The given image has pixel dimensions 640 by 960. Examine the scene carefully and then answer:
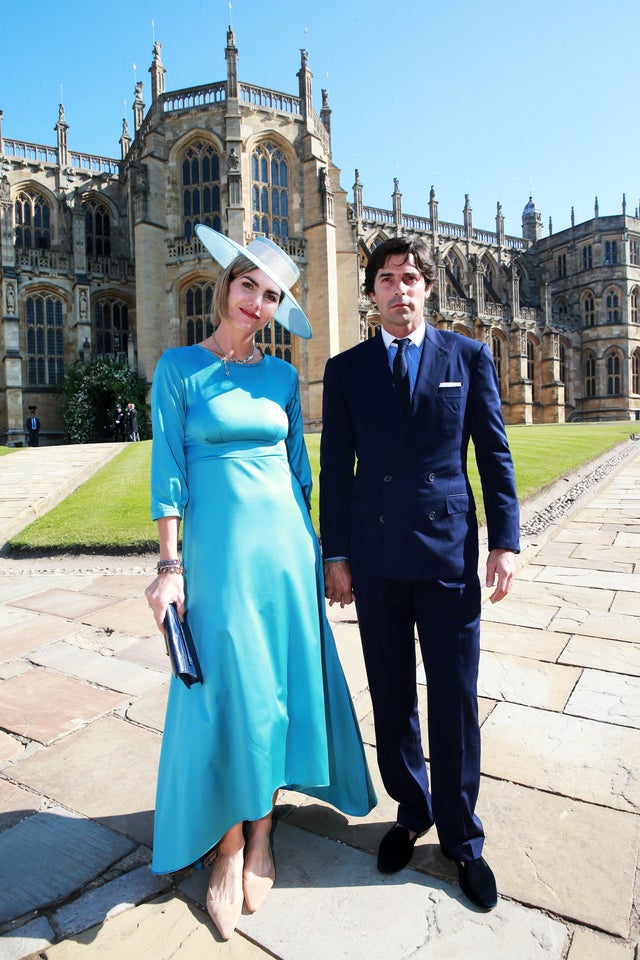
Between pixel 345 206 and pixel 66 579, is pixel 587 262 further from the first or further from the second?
pixel 66 579

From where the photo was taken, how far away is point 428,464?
6.33 feet

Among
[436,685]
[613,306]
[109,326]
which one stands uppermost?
[613,306]

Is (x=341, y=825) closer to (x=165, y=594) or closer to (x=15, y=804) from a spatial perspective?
(x=165, y=594)

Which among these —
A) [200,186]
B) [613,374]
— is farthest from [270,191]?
[613,374]

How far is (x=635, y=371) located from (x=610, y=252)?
29.4 feet

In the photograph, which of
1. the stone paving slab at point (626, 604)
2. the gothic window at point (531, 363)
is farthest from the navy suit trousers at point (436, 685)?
the gothic window at point (531, 363)

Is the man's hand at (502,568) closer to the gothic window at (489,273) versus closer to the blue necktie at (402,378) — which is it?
the blue necktie at (402,378)

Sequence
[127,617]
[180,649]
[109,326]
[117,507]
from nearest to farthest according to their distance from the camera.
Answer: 1. [180,649]
2. [127,617]
3. [117,507]
4. [109,326]

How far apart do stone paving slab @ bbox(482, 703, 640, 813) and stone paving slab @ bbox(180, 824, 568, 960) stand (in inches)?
27.5

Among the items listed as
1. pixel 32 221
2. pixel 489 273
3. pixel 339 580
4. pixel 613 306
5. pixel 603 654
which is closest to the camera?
pixel 339 580

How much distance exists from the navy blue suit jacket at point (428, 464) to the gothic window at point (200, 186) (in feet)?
81.3

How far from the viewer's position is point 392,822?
2.16m

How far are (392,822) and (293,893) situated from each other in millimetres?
497

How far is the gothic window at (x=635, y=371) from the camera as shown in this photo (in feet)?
145
